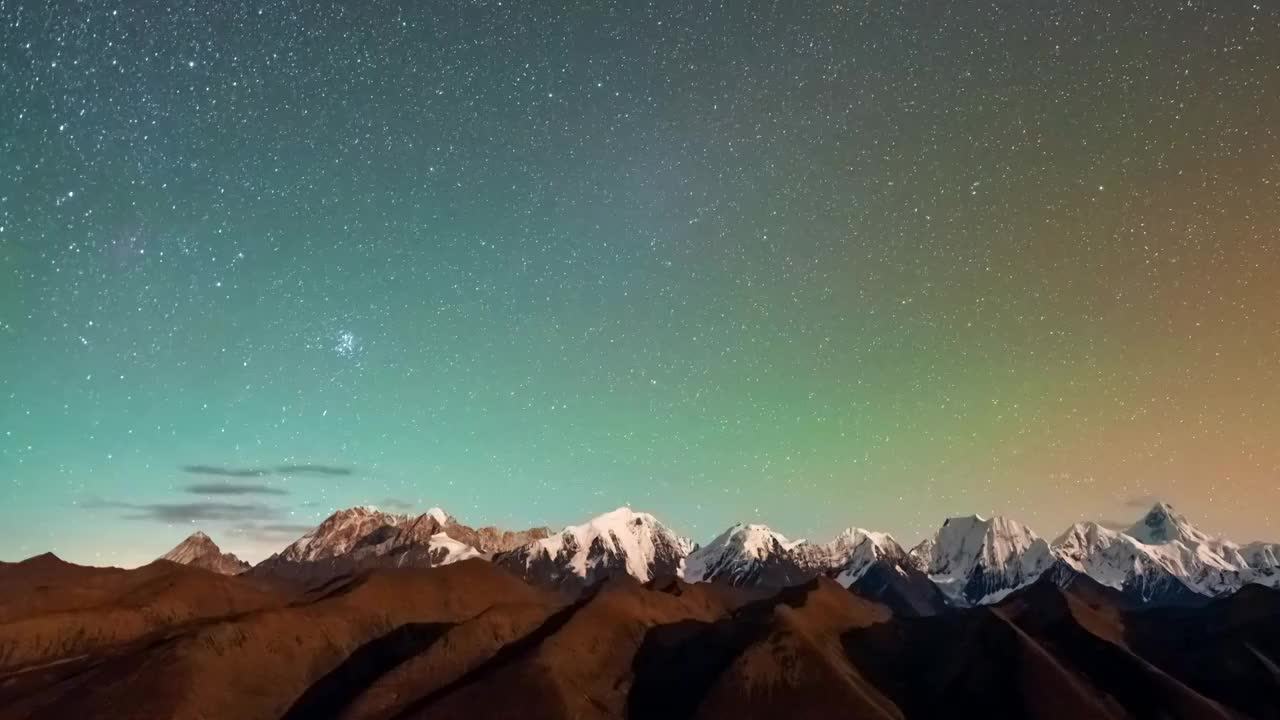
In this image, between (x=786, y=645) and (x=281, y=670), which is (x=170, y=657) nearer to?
(x=281, y=670)

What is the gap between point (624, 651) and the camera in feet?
643

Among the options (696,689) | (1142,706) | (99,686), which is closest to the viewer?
(99,686)

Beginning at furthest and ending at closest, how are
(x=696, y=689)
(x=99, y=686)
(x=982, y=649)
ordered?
(x=982, y=649) < (x=696, y=689) < (x=99, y=686)

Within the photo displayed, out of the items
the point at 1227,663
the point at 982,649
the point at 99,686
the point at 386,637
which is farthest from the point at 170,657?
the point at 1227,663

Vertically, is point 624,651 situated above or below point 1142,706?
above

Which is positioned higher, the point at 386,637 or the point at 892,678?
the point at 386,637

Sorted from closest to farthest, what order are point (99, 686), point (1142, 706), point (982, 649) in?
point (99, 686), point (1142, 706), point (982, 649)

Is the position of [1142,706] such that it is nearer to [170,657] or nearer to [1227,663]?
[1227,663]

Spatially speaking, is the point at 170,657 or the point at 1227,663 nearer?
the point at 170,657

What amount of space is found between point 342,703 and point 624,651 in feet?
220

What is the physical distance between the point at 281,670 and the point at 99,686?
33216 mm

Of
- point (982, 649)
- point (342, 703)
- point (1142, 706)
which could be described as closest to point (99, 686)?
point (342, 703)

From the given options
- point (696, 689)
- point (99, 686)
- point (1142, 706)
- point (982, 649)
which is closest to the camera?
point (99, 686)

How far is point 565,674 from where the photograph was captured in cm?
16775
